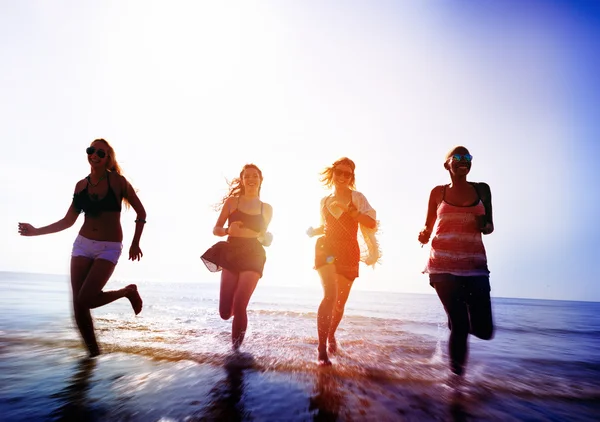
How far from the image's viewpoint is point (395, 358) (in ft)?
18.7

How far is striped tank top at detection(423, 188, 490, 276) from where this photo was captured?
4.06m

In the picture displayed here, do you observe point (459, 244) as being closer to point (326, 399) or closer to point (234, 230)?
point (326, 399)

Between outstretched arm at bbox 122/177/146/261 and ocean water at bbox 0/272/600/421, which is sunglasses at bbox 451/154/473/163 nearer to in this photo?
ocean water at bbox 0/272/600/421

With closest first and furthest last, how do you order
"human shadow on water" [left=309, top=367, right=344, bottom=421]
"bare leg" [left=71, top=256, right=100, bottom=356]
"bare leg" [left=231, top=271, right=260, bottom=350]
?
"human shadow on water" [left=309, top=367, right=344, bottom=421], "bare leg" [left=71, top=256, right=100, bottom=356], "bare leg" [left=231, top=271, right=260, bottom=350]

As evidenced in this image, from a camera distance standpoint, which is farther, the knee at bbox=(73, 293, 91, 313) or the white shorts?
the white shorts

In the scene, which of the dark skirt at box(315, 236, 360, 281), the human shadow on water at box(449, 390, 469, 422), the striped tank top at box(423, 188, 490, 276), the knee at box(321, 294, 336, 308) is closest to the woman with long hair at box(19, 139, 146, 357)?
the dark skirt at box(315, 236, 360, 281)

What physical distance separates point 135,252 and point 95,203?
82cm

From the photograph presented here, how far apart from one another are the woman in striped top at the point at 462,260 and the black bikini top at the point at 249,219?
2585 mm

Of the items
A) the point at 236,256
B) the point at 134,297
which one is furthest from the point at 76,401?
the point at 236,256

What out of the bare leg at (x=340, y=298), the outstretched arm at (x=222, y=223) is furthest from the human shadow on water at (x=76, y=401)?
the bare leg at (x=340, y=298)

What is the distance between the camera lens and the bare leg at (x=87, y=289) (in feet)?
13.9

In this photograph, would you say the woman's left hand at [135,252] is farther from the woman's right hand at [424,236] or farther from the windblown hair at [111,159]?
the woman's right hand at [424,236]

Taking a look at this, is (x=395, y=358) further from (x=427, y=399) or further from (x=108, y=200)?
(x=108, y=200)

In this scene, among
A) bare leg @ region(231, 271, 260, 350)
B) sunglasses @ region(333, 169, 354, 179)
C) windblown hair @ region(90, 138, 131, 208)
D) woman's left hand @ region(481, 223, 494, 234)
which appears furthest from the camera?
sunglasses @ region(333, 169, 354, 179)
